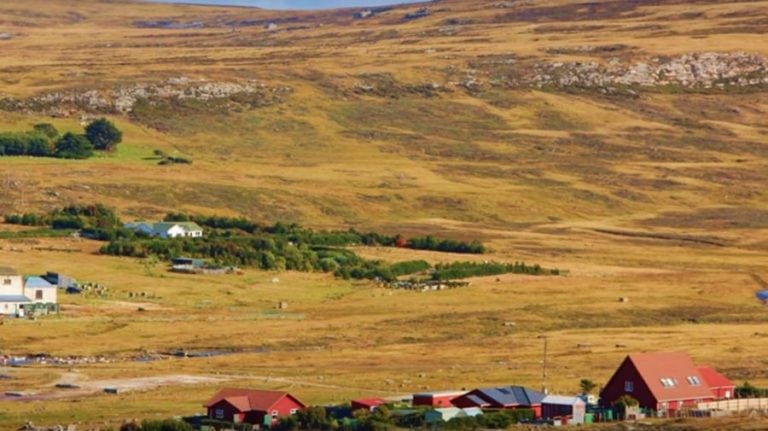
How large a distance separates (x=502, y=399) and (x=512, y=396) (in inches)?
20.9

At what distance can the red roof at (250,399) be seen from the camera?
66.4 m

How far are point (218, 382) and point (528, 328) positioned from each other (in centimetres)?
2560

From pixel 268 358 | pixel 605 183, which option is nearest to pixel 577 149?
pixel 605 183

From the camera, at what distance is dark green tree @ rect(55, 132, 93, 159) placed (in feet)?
525

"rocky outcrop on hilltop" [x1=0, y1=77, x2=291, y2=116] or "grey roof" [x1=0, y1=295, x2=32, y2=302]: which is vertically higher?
"rocky outcrop on hilltop" [x1=0, y1=77, x2=291, y2=116]

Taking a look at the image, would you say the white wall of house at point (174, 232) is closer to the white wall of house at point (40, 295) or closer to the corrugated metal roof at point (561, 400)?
the white wall of house at point (40, 295)

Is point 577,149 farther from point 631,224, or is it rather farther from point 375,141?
point 631,224

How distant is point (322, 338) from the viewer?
9438 cm

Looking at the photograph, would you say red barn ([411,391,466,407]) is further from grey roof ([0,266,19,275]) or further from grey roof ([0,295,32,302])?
grey roof ([0,266,19,275])

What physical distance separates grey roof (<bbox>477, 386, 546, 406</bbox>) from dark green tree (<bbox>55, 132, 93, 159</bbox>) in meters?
94.3

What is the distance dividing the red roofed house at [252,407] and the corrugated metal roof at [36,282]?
111 feet

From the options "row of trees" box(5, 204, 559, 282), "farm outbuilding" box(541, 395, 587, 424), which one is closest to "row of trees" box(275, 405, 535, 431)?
"farm outbuilding" box(541, 395, 587, 424)

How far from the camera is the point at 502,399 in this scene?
227 feet

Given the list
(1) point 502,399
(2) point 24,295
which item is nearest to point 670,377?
(1) point 502,399
